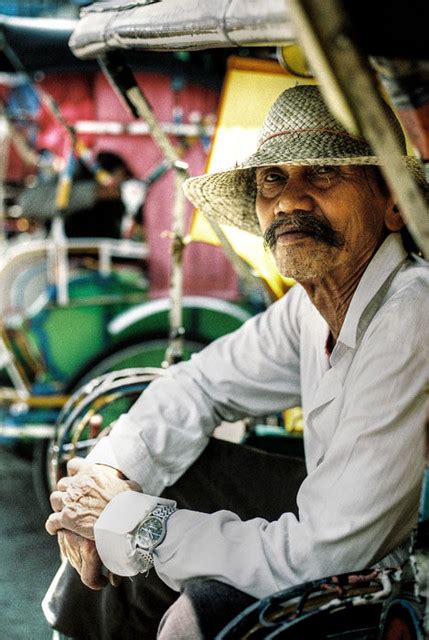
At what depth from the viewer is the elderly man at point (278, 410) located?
4.87 feet

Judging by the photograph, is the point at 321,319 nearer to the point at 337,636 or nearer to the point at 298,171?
the point at 298,171

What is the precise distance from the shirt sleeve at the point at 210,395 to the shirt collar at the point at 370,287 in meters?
0.45

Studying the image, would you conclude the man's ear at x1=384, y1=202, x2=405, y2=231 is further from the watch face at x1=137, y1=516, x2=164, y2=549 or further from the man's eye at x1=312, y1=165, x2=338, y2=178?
the watch face at x1=137, y1=516, x2=164, y2=549

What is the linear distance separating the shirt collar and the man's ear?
3.2 inches

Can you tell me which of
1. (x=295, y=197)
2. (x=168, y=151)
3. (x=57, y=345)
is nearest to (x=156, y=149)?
(x=57, y=345)

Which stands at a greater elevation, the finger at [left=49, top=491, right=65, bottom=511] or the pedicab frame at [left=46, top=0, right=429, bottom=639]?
the pedicab frame at [left=46, top=0, right=429, bottom=639]

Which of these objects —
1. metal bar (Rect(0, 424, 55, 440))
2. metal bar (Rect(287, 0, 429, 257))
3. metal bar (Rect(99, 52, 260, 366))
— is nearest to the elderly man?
metal bar (Rect(99, 52, 260, 366))

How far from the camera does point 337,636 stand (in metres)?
1.43

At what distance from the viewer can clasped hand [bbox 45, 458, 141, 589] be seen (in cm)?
187

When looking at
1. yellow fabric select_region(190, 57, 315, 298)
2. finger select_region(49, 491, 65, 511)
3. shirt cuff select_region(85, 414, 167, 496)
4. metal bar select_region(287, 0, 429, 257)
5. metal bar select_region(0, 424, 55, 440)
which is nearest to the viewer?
metal bar select_region(287, 0, 429, 257)

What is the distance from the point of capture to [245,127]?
2941 mm

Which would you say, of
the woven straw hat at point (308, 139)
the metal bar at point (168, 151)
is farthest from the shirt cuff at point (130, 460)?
the woven straw hat at point (308, 139)

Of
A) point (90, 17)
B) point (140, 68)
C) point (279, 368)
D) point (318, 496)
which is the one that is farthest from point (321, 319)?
point (140, 68)

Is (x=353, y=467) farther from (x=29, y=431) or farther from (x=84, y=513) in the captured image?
(x=29, y=431)
